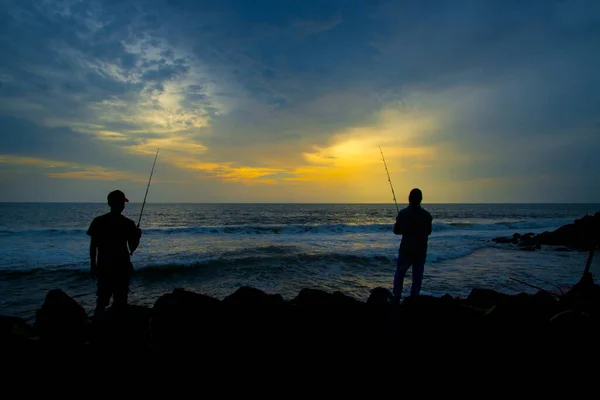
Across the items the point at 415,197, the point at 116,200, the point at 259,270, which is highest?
the point at 415,197

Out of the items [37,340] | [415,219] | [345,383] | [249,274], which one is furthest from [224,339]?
[249,274]

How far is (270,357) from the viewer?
10.4 ft

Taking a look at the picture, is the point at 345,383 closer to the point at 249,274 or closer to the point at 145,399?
the point at 145,399

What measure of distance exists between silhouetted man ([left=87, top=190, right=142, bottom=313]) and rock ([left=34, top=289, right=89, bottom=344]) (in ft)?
1.03

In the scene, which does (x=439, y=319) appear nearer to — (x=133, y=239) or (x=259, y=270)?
(x=133, y=239)

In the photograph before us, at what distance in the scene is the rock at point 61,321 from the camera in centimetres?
355

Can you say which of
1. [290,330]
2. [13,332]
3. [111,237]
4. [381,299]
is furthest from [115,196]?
[381,299]

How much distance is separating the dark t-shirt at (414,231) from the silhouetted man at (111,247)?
167 inches

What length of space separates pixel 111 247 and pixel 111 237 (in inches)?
5.6

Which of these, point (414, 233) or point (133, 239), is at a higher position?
point (414, 233)

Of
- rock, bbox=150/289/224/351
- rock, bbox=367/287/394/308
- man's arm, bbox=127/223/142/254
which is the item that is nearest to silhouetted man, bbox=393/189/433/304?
rock, bbox=367/287/394/308

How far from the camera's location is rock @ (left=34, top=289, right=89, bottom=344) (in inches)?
140

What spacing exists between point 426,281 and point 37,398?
9.69 metres

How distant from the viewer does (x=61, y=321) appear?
Answer: 381 cm
